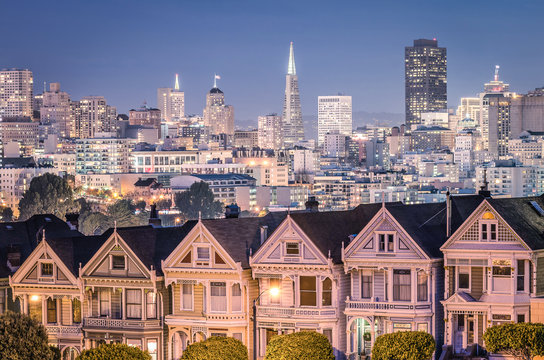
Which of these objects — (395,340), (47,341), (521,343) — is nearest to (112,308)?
(47,341)

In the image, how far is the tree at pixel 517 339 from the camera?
1793 inches

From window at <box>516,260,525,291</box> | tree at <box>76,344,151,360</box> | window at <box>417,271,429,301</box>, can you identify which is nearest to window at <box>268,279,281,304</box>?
tree at <box>76,344,151,360</box>

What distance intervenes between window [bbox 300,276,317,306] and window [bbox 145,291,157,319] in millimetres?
5797

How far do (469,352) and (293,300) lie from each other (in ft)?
21.9

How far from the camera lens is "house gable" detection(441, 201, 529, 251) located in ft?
156

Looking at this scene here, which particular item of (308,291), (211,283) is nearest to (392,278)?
(308,291)

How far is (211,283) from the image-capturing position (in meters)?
51.8

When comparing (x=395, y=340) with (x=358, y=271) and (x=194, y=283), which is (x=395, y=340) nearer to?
A: (x=358, y=271)

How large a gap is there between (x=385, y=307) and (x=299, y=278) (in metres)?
3.22

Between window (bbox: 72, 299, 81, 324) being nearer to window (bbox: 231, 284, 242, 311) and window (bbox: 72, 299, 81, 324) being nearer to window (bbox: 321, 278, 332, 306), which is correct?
window (bbox: 231, 284, 242, 311)

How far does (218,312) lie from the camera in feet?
170

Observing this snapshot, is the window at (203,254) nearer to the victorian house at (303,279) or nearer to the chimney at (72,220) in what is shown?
the victorian house at (303,279)

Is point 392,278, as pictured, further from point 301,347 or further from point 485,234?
point 301,347

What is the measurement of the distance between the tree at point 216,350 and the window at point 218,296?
82.3 inches
